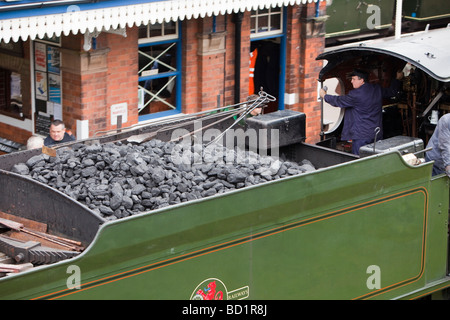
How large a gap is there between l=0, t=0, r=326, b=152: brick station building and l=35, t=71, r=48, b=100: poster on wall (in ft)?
0.05

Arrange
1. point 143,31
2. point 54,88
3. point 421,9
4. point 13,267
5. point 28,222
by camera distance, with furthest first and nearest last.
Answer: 1. point 421,9
2. point 143,31
3. point 54,88
4. point 28,222
5. point 13,267

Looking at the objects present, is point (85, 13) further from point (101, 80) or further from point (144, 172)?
point (144, 172)

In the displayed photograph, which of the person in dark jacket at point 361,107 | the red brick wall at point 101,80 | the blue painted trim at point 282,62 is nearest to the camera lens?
the person in dark jacket at point 361,107

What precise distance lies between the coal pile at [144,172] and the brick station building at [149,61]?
9.60 feet

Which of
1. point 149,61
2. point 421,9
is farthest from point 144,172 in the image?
point 421,9

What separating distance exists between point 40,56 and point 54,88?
1.51 ft

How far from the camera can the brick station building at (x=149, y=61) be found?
10.4 meters

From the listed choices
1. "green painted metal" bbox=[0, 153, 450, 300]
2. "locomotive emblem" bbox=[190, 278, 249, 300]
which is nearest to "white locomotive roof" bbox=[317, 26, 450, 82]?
"green painted metal" bbox=[0, 153, 450, 300]

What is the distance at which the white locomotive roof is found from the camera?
7.52 metres

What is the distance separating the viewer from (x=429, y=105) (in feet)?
27.8

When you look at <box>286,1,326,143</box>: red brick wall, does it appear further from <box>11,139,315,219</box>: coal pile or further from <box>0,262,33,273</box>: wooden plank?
<box>0,262,33,273</box>: wooden plank

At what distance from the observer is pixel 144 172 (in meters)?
6.43

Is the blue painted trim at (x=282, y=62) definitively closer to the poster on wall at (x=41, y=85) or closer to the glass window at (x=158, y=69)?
the glass window at (x=158, y=69)

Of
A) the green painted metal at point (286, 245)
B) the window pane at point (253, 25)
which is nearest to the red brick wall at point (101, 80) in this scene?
the window pane at point (253, 25)
